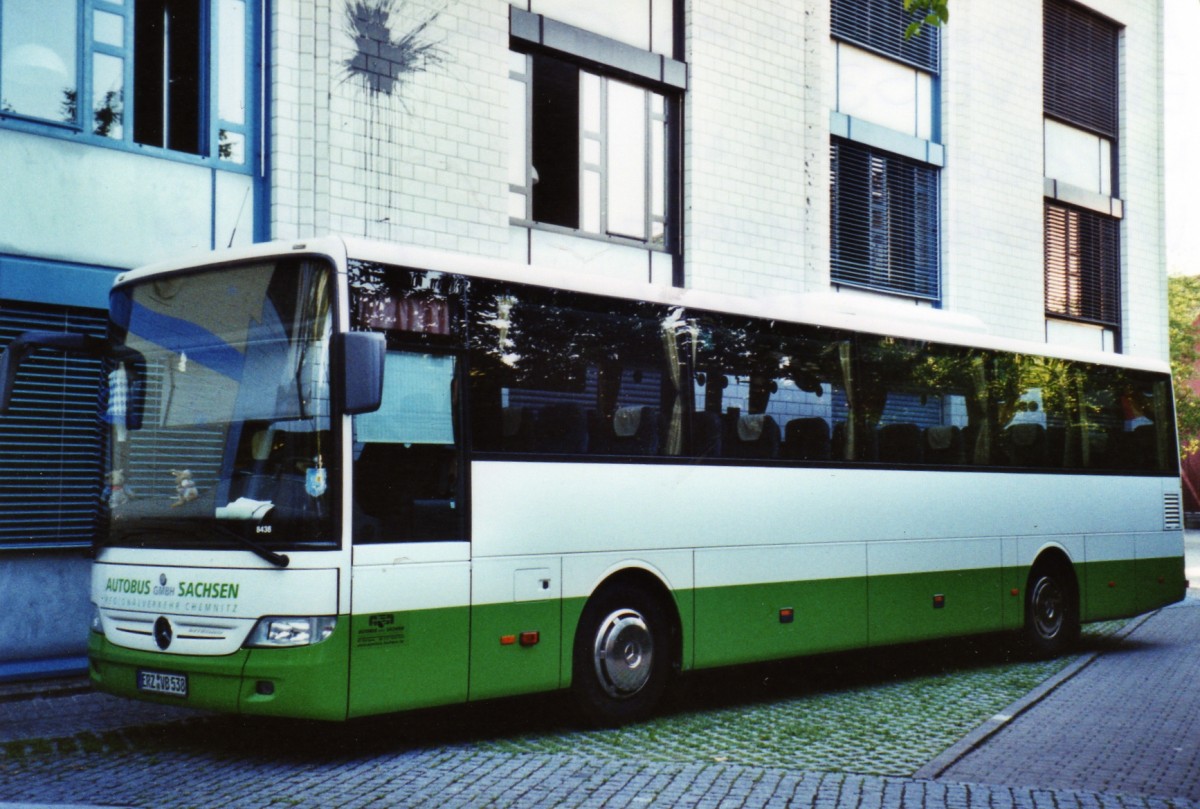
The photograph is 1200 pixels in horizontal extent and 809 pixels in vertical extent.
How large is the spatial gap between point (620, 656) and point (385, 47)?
7304 mm

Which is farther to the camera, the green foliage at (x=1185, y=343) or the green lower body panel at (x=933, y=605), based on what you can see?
the green foliage at (x=1185, y=343)

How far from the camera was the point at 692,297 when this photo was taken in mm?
10266

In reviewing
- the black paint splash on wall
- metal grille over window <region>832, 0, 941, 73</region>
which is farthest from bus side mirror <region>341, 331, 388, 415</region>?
metal grille over window <region>832, 0, 941, 73</region>

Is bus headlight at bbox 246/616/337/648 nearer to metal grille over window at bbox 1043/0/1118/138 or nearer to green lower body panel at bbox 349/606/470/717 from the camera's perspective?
green lower body panel at bbox 349/606/470/717

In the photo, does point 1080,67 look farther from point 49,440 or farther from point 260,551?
point 260,551

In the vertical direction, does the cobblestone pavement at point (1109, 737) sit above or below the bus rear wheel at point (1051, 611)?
Result: below

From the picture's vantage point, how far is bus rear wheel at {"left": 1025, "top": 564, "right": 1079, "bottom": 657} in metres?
13.8

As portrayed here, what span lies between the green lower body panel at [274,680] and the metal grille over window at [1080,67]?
65.8 feet

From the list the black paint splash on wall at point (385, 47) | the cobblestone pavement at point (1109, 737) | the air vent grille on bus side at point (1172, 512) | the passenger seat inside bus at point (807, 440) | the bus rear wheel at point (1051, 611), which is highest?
the black paint splash on wall at point (385, 47)

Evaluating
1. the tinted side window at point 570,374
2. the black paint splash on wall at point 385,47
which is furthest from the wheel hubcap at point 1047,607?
the black paint splash on wall at point 385,47

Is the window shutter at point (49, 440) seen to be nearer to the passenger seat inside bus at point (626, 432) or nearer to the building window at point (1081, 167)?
the passenger seat inside bus at point (626, 432)

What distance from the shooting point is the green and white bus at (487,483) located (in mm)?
7875

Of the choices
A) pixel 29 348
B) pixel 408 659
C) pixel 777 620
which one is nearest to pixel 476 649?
pixel 408 659

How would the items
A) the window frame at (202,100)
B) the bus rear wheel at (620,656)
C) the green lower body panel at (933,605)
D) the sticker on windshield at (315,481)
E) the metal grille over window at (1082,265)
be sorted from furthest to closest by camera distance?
the metal grille over window at (1082,265), the window frame at (202,100), the green lower body panel at (933,605), the bus rear wheel at (620,656), the sticker on windshield at (315,481)
